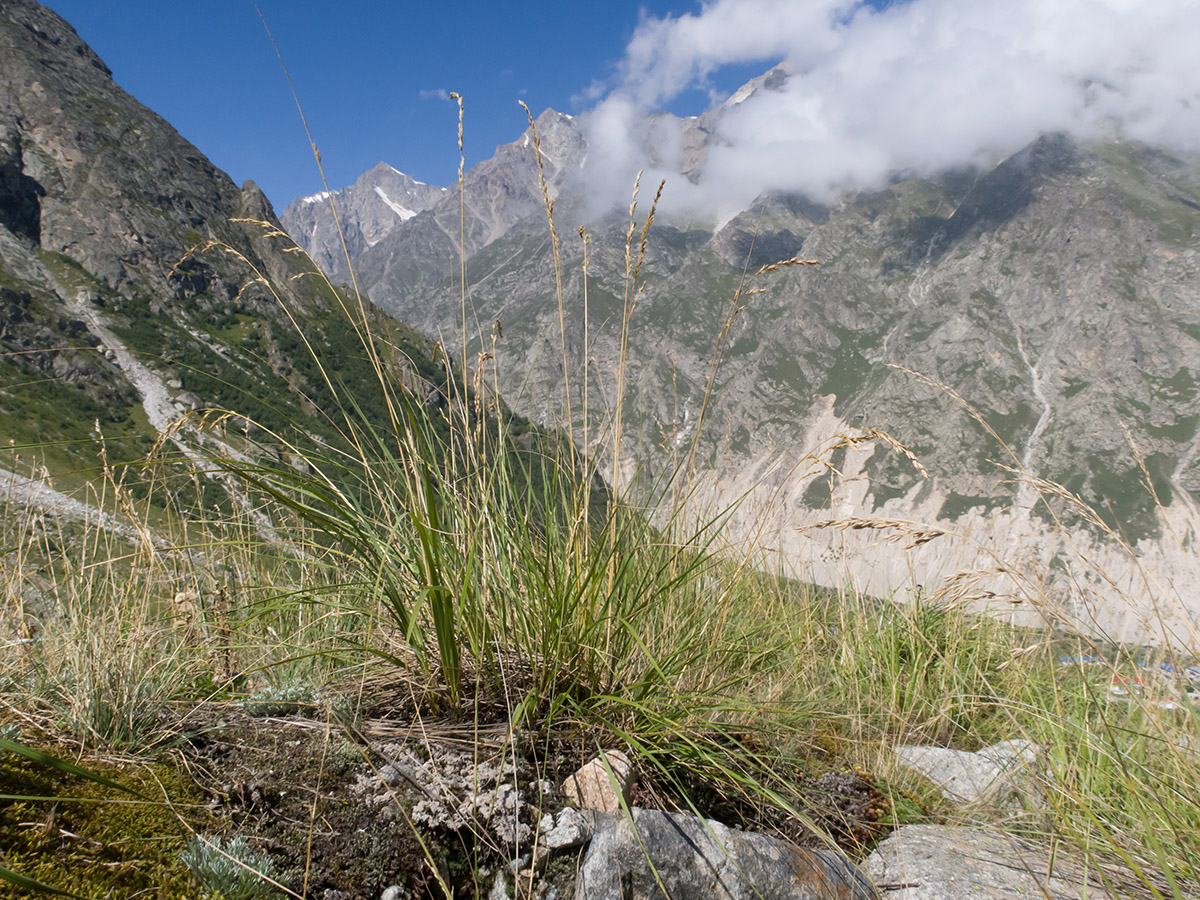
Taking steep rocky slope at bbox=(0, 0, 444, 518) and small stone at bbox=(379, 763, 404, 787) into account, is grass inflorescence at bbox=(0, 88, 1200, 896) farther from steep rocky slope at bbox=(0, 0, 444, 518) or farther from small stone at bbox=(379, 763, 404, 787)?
steep rocky slope at bbox=(0, 0, 444, 518)

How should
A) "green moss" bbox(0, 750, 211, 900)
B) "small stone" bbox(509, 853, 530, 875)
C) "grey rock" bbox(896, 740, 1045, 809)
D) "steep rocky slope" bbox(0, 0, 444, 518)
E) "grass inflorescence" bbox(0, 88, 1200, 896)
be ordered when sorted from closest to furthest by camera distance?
"green moss" bbox(0, 750, 211, 900), "small stone" bbox(509, 853, 530, 875), "grass inflorescence" bbox(0, 88, 1200, 896), "grey rock" bbox(896, 740, 1045, 809), "steep rocky slope" bbox(0, 0, 444, 518)

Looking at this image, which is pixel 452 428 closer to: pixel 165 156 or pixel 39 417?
pixel 39 417

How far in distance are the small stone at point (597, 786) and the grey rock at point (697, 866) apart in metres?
0.06

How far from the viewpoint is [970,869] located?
1.97m

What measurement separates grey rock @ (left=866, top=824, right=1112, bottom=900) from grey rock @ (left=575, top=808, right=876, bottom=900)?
0.15 metres

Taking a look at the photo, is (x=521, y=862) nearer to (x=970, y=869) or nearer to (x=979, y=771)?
(x=970, y=869)

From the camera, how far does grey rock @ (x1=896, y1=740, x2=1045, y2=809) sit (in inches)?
99.6

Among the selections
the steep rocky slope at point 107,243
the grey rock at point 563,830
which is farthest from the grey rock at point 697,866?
the steep rocky slope at point 107,243

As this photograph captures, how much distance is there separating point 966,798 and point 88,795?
3.04m

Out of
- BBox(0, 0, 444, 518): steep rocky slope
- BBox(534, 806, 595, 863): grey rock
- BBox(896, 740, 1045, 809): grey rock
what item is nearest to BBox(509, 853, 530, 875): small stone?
BBox(534, 806, 595, 863): grey rock

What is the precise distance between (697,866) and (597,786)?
0.35 meters

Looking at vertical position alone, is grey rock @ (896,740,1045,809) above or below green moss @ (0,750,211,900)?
below

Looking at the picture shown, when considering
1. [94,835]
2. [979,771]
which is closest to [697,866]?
[94,835]

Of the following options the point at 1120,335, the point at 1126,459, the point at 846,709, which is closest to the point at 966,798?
the point at 846,709
